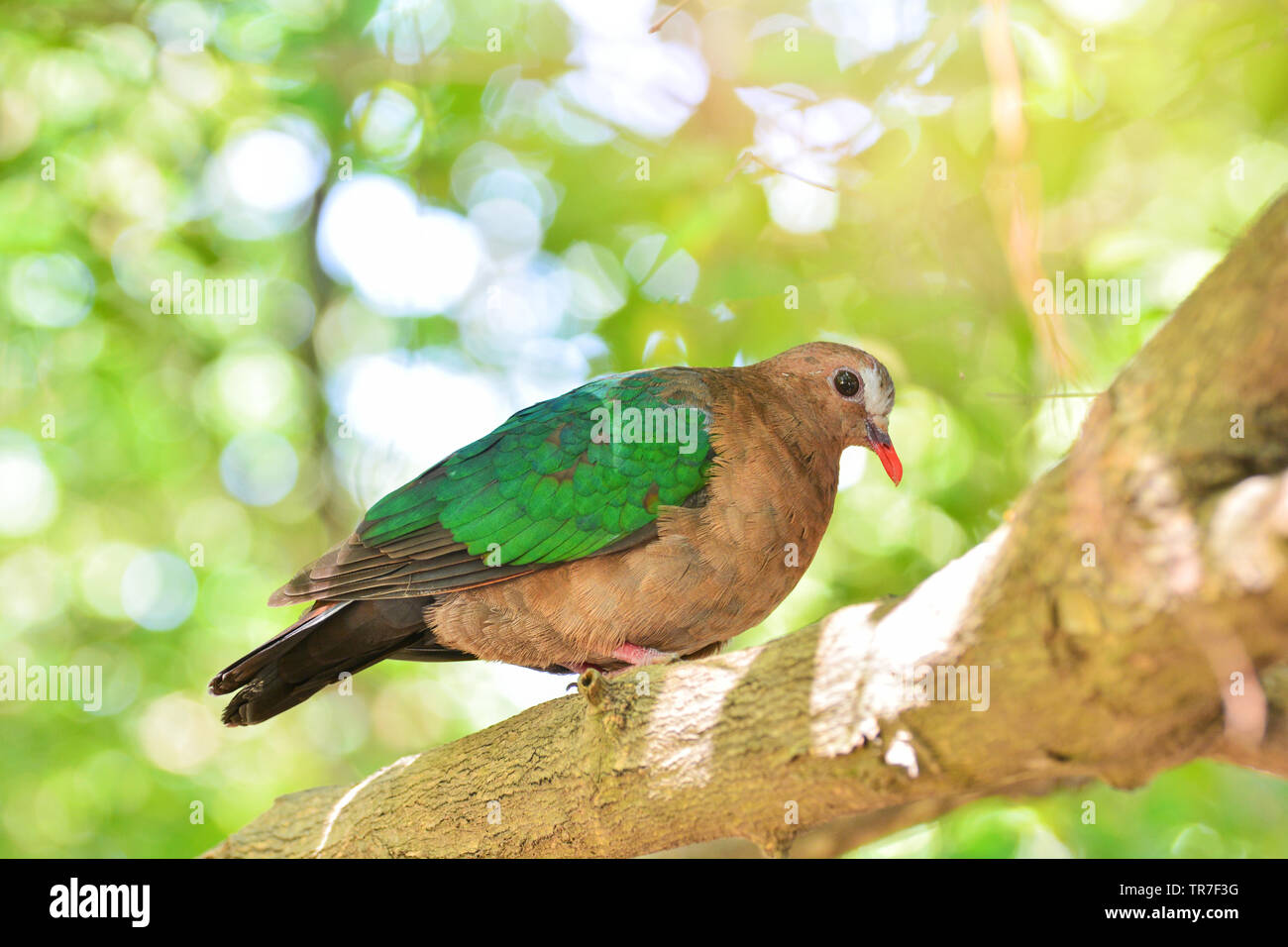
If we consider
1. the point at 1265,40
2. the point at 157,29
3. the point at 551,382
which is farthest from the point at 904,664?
the point at 157,29

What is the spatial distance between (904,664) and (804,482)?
2.04m

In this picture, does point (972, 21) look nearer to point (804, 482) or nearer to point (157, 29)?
point (804, 482)

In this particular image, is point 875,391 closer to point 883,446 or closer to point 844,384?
point 844,384

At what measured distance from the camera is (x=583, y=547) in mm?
4000

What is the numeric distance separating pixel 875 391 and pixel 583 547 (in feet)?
4.92

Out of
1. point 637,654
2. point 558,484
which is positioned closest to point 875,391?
point 558,484

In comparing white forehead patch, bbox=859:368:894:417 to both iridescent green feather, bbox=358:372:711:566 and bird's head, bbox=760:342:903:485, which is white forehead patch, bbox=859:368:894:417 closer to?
bird's head, bbox=760:342:903:485

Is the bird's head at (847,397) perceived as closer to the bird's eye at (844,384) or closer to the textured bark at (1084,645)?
the bird's eye at (844,384)

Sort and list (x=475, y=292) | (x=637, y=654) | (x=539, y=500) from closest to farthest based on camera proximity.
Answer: (x=637, y=654)
(x=539, y=500)
(x=475, y=292)

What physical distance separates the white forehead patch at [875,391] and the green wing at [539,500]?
77 centimetres

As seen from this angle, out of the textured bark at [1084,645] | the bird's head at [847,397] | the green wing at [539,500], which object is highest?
the bird's head at [847,397]

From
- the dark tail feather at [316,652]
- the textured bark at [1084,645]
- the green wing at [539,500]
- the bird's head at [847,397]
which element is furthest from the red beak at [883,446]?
the dark tail feather at [316,652]

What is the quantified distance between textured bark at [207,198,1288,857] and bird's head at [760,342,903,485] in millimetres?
1923

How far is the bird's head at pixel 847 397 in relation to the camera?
4449 mm
